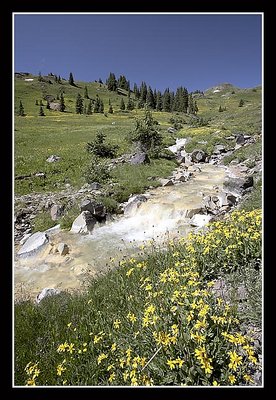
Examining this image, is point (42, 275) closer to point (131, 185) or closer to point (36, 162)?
point (131, 185)

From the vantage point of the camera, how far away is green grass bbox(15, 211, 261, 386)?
301cm

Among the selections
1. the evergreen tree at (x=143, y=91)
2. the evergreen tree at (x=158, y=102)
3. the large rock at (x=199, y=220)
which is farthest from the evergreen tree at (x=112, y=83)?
the large rock at (x=199, y=220)

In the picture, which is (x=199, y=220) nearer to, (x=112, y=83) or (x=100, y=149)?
(x=100, y=149)

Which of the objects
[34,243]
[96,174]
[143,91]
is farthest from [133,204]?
[143,91]

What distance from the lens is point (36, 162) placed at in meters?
22.4

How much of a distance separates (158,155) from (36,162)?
32.0 ft

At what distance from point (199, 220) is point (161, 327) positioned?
767 centimetres

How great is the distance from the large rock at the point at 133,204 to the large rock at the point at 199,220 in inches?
126

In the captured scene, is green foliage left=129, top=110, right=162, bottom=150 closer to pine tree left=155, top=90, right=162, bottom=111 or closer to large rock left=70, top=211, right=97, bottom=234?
large rock left=70, top=211, right=97, bottom=234

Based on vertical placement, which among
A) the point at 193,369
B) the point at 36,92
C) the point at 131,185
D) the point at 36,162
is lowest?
the point at 193,369

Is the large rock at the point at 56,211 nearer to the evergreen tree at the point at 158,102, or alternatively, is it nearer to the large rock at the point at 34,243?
the large rock at the point at 34,243

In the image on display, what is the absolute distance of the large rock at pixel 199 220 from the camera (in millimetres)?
10393
